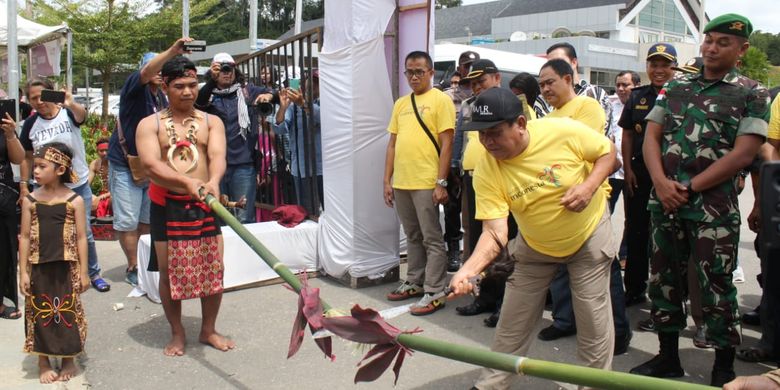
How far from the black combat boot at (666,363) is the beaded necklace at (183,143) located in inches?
117

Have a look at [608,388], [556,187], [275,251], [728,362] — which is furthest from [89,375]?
[728,362]

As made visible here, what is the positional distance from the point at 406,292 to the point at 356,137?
53.0 inches

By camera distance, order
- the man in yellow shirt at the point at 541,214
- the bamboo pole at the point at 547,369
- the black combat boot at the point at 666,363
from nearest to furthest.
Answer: the bamboo pole at the point at 547,369 → the man in yellow shirt at the point at 541,214 → the black combat boot at the point at 666,363

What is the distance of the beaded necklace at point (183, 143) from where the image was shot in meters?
4.25

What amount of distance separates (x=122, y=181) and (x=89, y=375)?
221cm

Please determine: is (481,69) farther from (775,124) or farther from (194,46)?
(194,46)

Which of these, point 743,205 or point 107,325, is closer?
point 107,325

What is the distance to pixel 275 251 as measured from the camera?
5977 mm

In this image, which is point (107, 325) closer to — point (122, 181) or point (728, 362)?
point (122, 181)

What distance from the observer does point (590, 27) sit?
41031 mm

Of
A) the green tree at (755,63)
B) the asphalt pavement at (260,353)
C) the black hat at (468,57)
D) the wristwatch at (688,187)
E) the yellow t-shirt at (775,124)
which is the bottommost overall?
the asphalt pavement at (260,353)

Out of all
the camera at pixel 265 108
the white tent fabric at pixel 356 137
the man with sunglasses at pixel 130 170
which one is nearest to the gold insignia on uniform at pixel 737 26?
the white tent fabric at pixel 356 137

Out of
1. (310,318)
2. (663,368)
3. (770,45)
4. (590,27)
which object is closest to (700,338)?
(663,368)

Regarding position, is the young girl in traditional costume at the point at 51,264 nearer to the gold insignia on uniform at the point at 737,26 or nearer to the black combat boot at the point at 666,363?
the black combat boot at the point at 666,363
